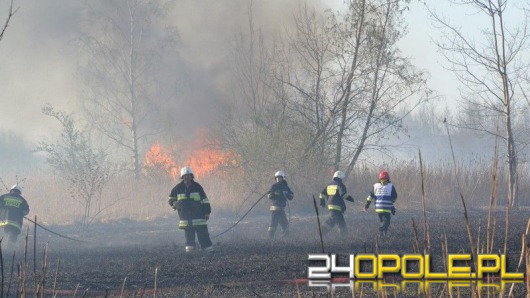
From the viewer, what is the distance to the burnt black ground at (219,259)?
1045 cm

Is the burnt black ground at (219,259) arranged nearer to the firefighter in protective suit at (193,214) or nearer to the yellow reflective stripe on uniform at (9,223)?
the firefighter in protective suit at (193,214)

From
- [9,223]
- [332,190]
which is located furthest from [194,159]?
[332,190]

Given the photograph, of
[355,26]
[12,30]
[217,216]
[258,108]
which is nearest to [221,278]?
[217,216]

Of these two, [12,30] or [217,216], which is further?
[12,30]

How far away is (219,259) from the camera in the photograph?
13711 millimetres

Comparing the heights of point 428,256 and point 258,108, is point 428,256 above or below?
below

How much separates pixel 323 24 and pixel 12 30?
22.1m

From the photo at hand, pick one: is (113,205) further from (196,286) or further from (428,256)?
(428,256)

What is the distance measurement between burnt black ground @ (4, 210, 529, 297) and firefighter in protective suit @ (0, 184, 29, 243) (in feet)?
2.90

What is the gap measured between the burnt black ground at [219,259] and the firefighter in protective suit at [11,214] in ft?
2.90

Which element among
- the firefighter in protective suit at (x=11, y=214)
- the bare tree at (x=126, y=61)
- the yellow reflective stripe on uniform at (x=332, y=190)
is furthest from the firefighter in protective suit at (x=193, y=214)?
the bare tree at (x=126, y=61)

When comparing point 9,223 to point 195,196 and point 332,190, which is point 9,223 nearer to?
point 195,196

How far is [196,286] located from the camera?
10.8 meters

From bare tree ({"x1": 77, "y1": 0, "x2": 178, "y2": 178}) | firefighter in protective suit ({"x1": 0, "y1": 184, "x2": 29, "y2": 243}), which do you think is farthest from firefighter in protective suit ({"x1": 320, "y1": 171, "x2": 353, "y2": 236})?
bare tree ({"x1": 77, "y1": 0, "x2": 178, "y2": 178})
